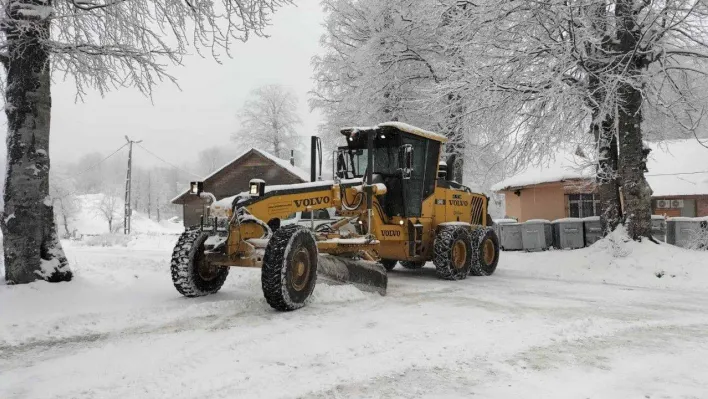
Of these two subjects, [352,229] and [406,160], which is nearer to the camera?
[352,229]

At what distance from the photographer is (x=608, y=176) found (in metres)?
11.6

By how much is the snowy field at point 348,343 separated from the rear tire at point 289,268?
205 millimetres

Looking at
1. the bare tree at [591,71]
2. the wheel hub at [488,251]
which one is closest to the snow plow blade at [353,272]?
the wheel hub at [488,251]

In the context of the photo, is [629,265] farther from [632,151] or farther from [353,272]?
[353,272]

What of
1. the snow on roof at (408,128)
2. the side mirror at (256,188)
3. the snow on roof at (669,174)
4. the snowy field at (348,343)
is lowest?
the snowy field at (348,343)

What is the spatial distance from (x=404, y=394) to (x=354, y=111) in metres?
15.6

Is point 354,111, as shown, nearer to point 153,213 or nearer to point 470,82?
point 470,82

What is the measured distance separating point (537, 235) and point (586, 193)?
8.56 metres

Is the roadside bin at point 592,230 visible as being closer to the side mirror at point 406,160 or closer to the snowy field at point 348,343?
the snowy field at point 348,343

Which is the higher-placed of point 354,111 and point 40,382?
point 354,111

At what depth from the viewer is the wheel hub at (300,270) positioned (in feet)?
18.8

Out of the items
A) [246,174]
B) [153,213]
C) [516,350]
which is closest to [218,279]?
[516,350]

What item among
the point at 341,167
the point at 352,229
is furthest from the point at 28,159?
the point at 341,167

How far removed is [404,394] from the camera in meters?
3.09
